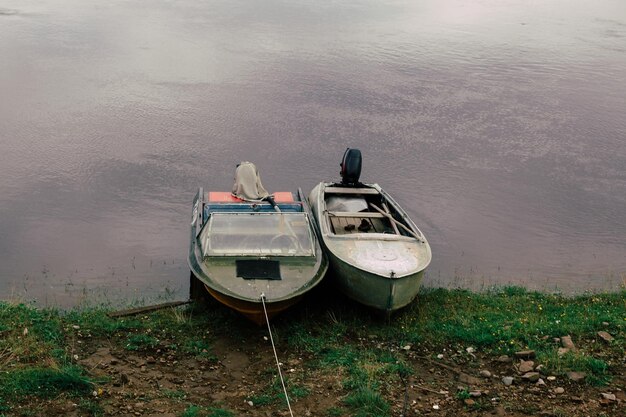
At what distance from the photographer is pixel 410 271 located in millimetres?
11641

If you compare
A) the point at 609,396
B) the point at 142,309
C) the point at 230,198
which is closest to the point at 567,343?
the point at 609,396

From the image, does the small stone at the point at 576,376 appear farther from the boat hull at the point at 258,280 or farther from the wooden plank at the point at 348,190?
the wooden plank at the point at 348,190

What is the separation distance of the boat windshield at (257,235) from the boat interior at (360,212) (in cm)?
118

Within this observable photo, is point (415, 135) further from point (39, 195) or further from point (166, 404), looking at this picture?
point (166, 404)

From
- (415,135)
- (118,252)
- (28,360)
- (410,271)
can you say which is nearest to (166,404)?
(28,360)

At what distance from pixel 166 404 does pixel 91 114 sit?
53.6ft

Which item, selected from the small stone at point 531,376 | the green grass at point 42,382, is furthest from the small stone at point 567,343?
the green grass at point 42,382

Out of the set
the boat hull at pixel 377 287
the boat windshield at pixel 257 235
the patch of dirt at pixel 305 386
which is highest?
the boat windshield at pixel 257 235

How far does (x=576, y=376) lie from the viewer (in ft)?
31.2

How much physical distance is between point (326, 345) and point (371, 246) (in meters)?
2.24

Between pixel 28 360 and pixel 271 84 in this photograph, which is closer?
pixel 28 360

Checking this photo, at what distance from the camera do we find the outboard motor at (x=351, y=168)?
1593 cm

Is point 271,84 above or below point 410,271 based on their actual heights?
above

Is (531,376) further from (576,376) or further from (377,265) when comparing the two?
(377,265)
